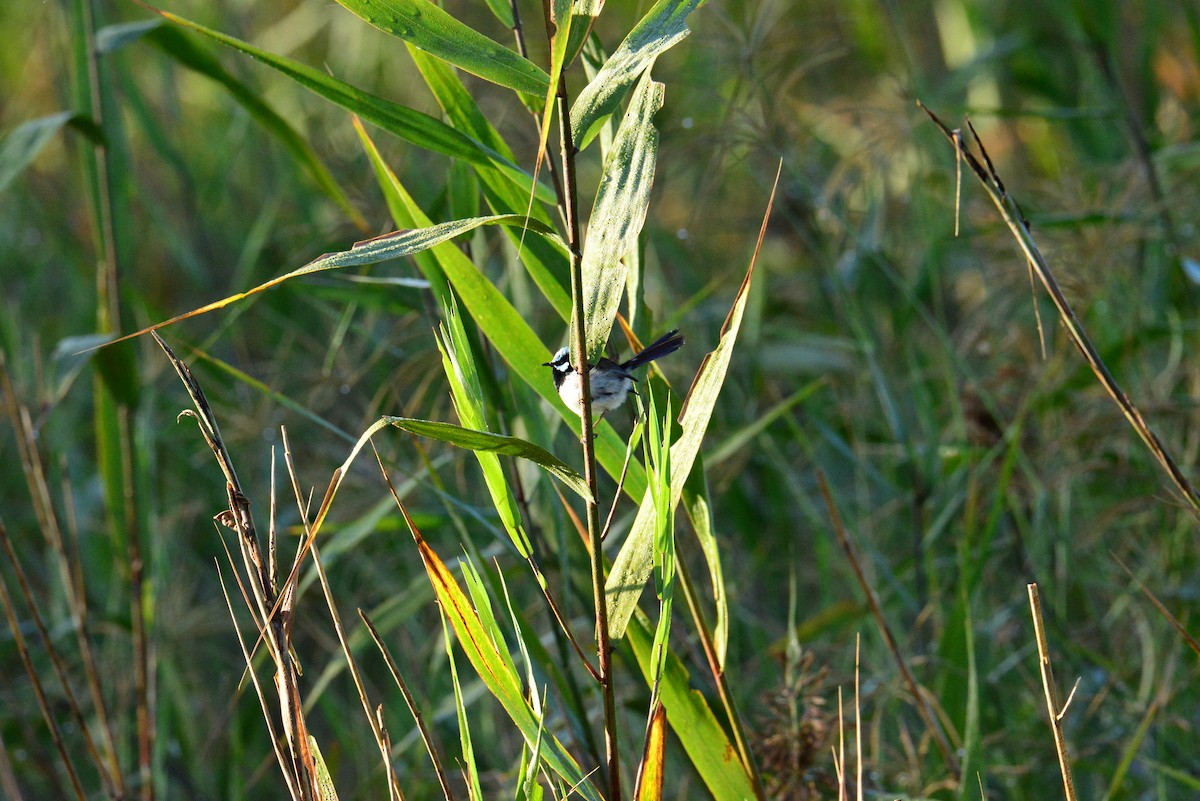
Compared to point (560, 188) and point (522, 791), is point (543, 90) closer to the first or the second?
point (560, 188)

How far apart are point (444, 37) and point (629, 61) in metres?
0.13

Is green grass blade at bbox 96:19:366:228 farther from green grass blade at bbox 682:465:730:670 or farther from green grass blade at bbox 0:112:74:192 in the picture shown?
green grass blade at bbox 682:465:730:670

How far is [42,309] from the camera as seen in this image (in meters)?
3.07

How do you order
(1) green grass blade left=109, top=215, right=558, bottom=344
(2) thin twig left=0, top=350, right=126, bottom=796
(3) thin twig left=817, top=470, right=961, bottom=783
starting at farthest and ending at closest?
(2) thin twig left=0, top=350, right=126, bottom=796 → (3) thin twig left=817, top=470, right=961, bottom=783 → (1) green grass blade left=109, top=215, right=558, bottom=344

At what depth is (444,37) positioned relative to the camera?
75 centimetres

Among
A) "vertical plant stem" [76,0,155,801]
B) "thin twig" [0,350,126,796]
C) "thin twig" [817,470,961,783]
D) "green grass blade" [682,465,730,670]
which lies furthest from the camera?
"vertical plant stem" [76,0,155,801]

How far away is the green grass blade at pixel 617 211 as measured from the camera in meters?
0.75

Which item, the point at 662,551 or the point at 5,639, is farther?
the point at 5,639

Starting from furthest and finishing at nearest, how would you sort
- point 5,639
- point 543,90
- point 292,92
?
point 292,92
point 5,639
point 543,90

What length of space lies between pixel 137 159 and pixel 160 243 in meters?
0.33

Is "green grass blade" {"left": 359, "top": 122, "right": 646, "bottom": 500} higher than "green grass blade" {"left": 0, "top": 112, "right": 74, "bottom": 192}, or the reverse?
"green grass blade" {"left": 0, "top": 112, "right": 74, "bottom": 192}

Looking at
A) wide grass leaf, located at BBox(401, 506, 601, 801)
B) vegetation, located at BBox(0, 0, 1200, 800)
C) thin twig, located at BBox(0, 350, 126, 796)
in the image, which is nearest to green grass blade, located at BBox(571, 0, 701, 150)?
vegetation, located at BBox(0, 0, 1200, 800)

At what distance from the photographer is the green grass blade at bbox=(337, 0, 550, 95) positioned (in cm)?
73

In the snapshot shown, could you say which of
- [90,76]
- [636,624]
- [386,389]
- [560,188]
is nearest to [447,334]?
[560,188]
